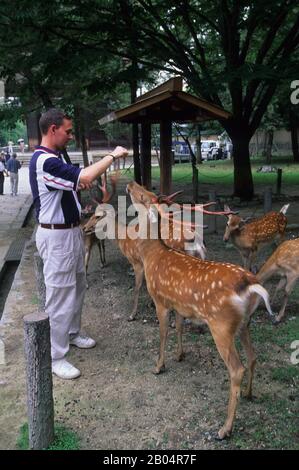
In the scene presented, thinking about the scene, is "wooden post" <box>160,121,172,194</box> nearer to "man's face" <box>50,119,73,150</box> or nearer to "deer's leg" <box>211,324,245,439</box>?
"man's face" <box>50,119,73,150</box>

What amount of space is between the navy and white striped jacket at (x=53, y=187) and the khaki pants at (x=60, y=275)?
121 millimetres

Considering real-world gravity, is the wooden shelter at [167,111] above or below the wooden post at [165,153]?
above

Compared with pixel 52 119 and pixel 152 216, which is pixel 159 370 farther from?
pixel 52 119

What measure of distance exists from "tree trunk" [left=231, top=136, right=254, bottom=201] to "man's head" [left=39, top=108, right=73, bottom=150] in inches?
363

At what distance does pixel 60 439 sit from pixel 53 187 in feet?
5.74

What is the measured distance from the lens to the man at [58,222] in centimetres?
361

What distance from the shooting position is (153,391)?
148 inches

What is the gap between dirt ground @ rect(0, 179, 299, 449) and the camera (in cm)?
320

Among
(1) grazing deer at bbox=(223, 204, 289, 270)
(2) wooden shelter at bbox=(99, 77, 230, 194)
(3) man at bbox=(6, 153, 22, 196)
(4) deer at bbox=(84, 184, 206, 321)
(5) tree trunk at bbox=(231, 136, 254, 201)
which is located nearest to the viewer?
(4) deer at bbox=(84, 184, 206, 321)

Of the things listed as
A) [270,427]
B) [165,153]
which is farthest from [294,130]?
[270,427]

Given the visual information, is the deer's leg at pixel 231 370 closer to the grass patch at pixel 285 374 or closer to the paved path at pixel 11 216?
the grass patch at pixel 285 374

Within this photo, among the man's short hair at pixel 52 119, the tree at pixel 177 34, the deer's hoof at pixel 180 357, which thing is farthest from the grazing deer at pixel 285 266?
the tree at pixel 177 34

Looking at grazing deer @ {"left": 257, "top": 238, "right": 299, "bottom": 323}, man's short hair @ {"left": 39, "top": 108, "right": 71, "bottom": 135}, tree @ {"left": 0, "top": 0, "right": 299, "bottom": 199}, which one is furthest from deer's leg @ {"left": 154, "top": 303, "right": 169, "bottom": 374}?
tree @ {"left": 0, "top": 0, "right": 299, "bottom": 199}

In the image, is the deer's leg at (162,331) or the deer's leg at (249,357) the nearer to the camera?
the deer's leg at (249,357)
